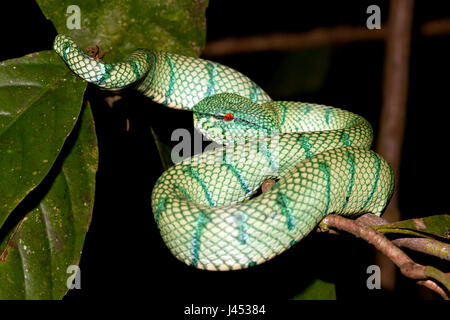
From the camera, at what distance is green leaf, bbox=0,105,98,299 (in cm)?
160

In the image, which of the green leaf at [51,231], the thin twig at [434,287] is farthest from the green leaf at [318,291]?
the green leaf at [51,231]

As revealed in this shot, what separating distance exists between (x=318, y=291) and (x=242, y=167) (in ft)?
2.57

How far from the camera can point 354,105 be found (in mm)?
5445

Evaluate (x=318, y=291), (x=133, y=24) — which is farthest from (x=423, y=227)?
(x=133, y=24)

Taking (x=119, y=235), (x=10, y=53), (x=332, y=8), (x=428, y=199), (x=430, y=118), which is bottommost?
(x=428, y=199)

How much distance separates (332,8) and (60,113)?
400 cm

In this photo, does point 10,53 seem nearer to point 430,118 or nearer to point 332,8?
point 332,8

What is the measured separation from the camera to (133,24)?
6.55ft

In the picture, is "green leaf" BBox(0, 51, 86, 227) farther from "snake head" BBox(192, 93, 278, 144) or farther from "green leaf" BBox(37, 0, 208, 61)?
"snake head" BBox(192, 93, 278, 144)

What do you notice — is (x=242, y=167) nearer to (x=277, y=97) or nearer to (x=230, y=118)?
(x=230, y=118)

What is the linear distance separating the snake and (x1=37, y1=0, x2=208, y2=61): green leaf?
0.09m

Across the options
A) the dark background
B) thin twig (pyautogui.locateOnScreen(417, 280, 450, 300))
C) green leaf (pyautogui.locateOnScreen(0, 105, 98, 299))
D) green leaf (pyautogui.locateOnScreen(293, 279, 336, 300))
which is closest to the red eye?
the dark background

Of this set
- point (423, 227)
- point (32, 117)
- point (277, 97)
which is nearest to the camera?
point (423, 227)

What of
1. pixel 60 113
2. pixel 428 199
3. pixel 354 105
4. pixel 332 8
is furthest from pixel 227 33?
pixel 60 113
